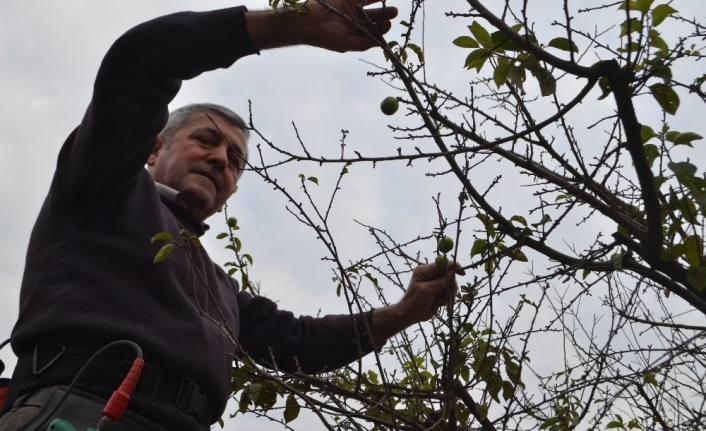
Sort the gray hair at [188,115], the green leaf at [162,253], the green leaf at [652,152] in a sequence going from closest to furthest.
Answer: the green leaf at [652,152] < the green leaf at [162,253] < the gray hair at [188,115]

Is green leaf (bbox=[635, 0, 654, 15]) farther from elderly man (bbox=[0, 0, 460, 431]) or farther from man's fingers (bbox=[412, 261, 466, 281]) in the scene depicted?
man's fingers (bbox=[412, 261, 466, 281])

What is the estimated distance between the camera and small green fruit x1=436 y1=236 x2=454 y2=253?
250 centimetres

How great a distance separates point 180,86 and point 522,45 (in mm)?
1199

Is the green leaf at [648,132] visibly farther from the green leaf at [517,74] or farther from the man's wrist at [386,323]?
the man's wrist at [386,323]

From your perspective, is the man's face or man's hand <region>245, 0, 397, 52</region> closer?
man's hand <region>245, 0, 397, 52</region>

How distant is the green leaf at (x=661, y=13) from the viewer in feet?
6.43

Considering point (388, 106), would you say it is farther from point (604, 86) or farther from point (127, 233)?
point (127, 233)

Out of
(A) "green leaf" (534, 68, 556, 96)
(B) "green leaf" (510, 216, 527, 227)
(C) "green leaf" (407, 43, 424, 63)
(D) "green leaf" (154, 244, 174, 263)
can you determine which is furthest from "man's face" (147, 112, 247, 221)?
(A) "green leaf" (534, 68, 556, 96)

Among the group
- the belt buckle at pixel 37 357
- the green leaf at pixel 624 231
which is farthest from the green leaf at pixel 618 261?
the belt buckle at pixel 37 357

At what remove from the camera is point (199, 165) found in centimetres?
322

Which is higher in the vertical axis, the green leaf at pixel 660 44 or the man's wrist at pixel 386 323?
the green leaf at pixel 660 44

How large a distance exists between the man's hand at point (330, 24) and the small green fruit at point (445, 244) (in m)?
0.74

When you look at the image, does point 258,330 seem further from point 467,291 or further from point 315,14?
point 315,14

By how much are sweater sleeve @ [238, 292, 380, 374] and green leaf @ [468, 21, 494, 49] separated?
1.55 metres
